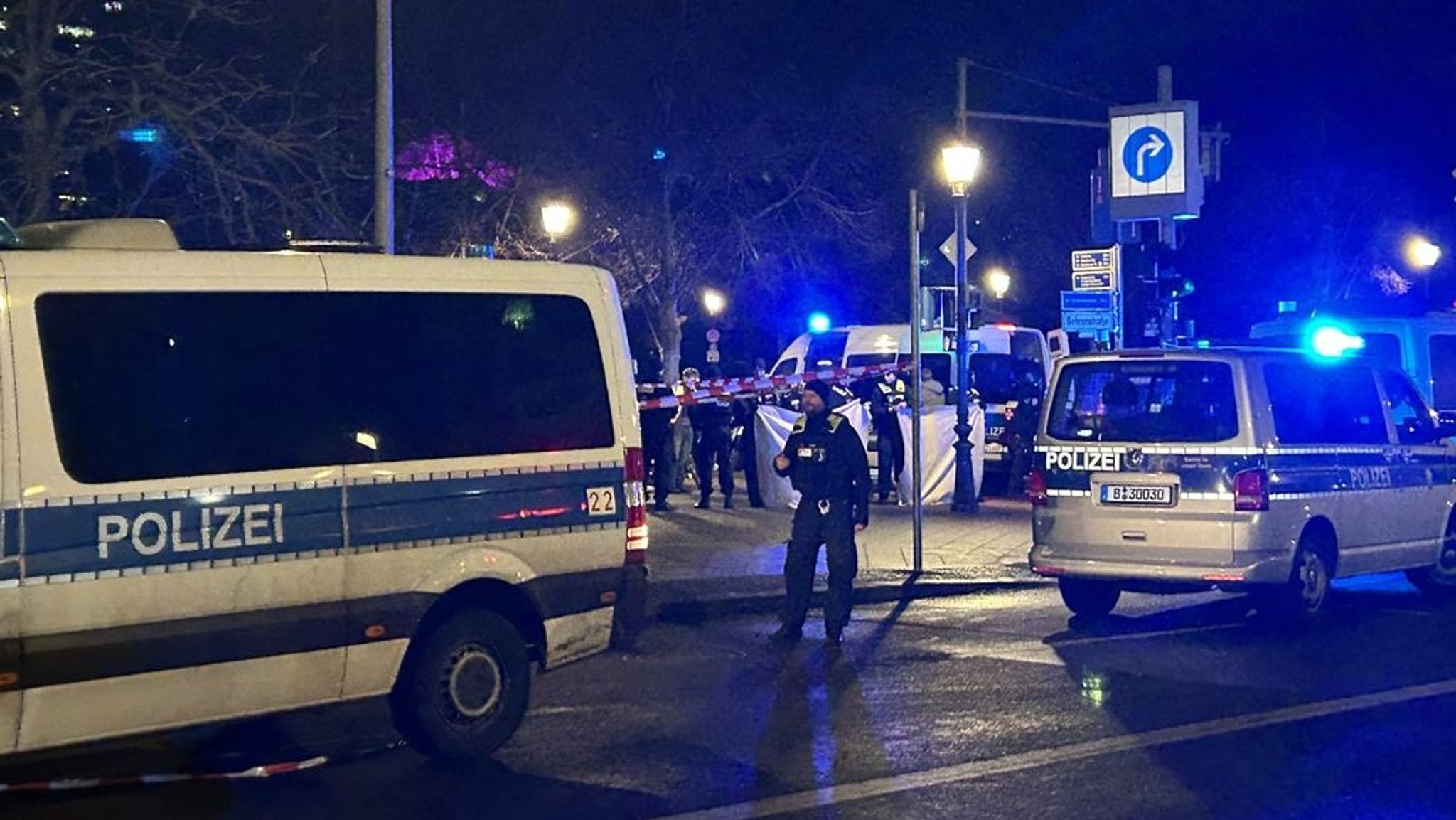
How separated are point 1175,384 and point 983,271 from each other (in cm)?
3541

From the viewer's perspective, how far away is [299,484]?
22.7ft

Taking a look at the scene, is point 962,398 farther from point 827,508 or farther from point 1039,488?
point 827,508

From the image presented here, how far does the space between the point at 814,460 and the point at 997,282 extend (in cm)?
3258

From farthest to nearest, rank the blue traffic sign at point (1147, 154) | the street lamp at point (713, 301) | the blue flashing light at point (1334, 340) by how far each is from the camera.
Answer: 1. the street lamp at point (713, 301)
2. the blue traffic sign at point (1147, 154)
3. the blue flashing light at point (1334, 340)

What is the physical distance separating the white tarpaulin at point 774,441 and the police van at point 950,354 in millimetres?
4623

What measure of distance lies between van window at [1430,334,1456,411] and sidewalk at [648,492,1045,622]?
4.75 metres

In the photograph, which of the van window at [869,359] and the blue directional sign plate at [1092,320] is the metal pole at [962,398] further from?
the van window at [869,359]

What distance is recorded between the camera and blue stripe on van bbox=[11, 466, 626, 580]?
20.7 feet

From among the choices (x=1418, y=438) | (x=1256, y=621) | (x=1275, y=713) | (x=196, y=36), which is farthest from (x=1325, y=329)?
(x=196, y=36)

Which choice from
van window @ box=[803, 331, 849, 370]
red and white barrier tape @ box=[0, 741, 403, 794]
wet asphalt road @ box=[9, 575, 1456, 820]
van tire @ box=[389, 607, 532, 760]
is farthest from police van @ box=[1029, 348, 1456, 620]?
van window @ box=[803, 331, 849, 370]

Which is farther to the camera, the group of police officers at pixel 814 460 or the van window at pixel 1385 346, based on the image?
the van window at pixel 1385 346

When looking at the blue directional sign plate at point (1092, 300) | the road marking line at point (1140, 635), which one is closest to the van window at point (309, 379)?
Result: the road marking line at point (1140, 635)

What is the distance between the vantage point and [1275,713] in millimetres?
8586

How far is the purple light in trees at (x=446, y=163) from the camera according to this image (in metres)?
22.4
